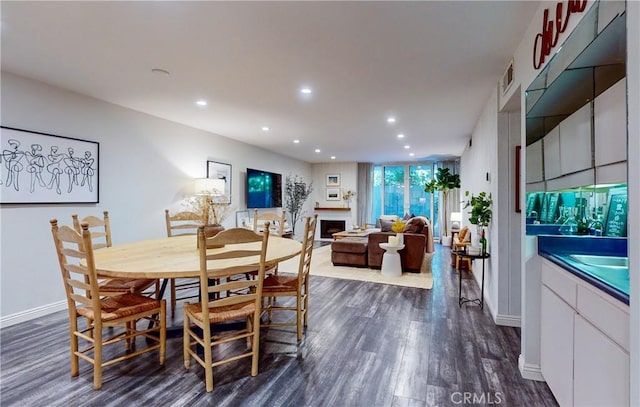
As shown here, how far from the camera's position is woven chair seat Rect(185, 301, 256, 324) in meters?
1.99

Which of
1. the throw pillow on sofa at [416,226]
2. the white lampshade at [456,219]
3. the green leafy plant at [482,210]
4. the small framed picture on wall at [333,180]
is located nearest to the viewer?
the green leafy plant at [482,210]

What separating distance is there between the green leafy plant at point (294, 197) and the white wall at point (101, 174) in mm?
2801

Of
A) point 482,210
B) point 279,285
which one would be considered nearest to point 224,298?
point 279,285

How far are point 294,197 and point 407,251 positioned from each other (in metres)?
4.07

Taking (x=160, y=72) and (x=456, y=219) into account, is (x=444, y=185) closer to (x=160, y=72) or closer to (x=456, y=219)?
(x=456, y=219)

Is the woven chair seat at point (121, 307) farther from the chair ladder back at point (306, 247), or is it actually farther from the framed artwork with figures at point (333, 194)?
the framed artwork with figures at point (333, 194)

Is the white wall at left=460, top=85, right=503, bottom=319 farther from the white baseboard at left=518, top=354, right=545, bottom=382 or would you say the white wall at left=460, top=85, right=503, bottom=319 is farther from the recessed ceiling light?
the recessed ceiling light

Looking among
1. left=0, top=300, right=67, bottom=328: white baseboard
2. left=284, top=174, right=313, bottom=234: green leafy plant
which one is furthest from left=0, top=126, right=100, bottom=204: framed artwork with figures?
left=284, top=174, right=313, bottom=234: green leafy plant

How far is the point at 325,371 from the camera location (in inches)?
84.4

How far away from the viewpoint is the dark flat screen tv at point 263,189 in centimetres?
648

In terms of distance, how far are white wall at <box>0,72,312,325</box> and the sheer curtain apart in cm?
500

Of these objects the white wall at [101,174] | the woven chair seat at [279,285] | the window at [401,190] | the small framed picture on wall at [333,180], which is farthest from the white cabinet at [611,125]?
the small framed picture on wall at [333,180]

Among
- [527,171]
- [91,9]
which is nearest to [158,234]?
[91,9]

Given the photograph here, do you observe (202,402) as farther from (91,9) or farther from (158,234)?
(158,234)
